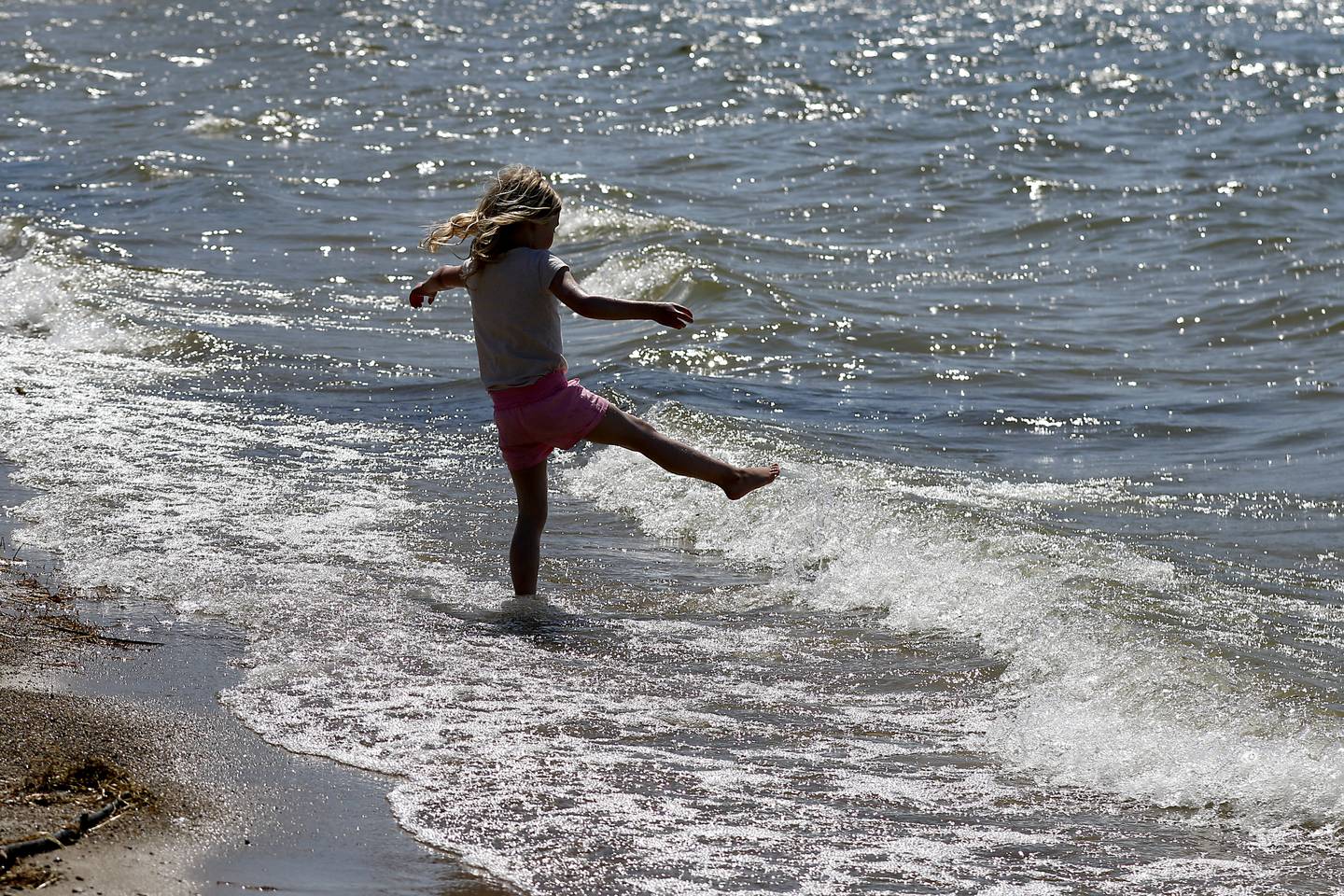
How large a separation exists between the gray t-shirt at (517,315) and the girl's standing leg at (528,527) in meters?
0.35

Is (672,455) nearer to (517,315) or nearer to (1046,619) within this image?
(517,315)

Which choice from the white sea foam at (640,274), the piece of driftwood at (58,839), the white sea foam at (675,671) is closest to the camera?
the piece of driftwood at (58,839)

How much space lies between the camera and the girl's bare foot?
584 cm

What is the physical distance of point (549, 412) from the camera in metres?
5.58

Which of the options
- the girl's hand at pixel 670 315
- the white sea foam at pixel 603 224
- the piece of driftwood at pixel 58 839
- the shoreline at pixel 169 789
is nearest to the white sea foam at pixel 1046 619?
the girl's hand at pixel 670 315

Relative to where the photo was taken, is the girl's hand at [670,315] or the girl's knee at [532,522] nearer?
the girl's hand at [670,315]

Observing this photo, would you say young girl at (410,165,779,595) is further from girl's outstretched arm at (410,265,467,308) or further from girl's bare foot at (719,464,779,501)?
girl's bare foot at (719,464,779,501)

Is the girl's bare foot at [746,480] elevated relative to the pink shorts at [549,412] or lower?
lower

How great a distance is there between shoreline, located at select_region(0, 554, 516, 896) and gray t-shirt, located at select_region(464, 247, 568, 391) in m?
1.30

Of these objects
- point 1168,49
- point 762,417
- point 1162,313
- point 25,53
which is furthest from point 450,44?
point 762,417

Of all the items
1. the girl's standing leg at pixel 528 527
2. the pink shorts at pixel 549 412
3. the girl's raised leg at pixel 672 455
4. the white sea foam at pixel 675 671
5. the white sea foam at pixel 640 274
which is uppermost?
the white sea foam at pixel 640 274

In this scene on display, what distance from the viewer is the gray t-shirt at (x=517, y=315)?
18.1ft

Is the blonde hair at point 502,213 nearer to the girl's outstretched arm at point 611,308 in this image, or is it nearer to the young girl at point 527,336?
the young girl at point 527,336

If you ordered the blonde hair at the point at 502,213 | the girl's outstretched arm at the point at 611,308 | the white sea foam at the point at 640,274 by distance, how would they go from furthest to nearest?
1. the white sea foam at the point at 640,274
2. the blonde hair at the point at 502,213
3. the girl's outstretched arm at the point at 611,308
